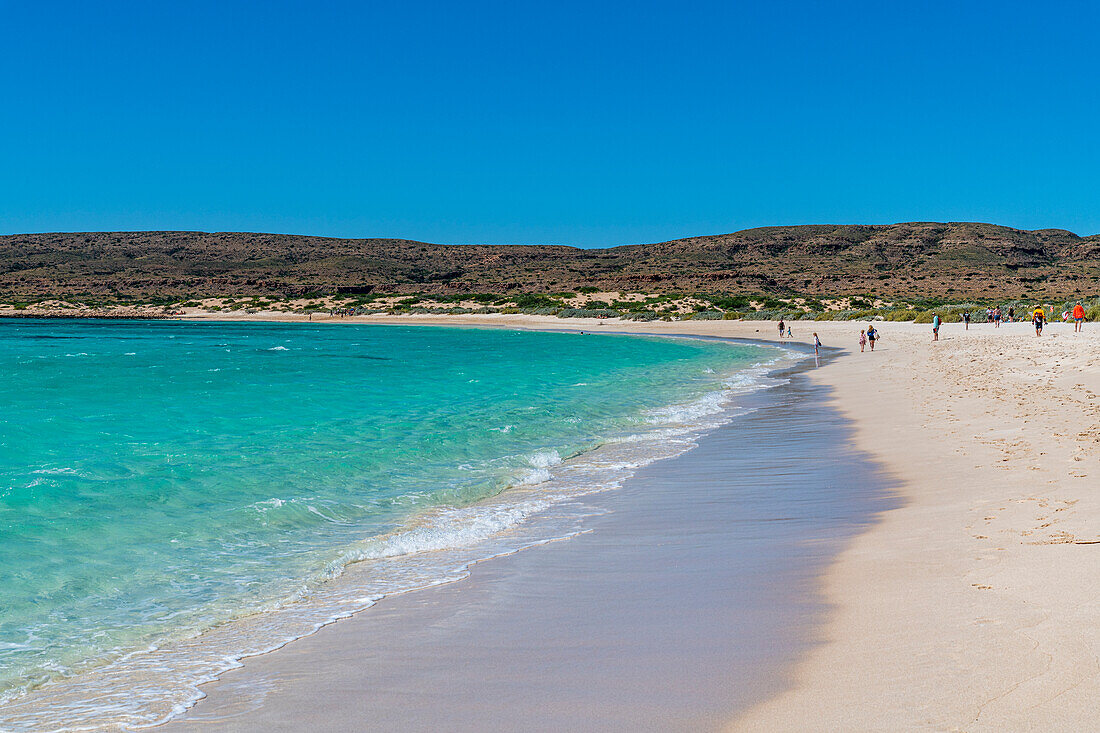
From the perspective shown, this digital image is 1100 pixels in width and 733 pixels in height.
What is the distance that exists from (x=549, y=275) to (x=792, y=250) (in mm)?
47948

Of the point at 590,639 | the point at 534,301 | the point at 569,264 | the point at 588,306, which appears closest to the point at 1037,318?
the point at 590,639

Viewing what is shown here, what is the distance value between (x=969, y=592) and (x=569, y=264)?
143 meters

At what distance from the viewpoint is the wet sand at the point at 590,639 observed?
418 cm

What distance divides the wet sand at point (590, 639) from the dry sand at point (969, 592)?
30cm

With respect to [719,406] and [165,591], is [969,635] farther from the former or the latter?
[719,406]

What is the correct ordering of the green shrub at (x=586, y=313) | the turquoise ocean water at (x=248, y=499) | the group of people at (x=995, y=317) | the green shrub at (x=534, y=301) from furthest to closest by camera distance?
the green shrub at (x=534, y=301), the green shrub at (x=586, y=313), the group of people at (x=995, y=317), the turquoise ocean water at (x=248, y=499)

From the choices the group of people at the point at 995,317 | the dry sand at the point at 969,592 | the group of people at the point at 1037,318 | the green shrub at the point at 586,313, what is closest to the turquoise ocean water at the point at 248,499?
the dry sand at the point at 969,592

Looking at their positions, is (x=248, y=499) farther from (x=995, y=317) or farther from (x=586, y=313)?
(x=586, y=313)

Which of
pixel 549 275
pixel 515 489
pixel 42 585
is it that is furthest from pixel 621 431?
pixel 549 275

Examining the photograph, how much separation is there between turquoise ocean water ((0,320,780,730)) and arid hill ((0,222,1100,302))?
8412 cm

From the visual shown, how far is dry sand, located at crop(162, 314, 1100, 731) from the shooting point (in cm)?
379

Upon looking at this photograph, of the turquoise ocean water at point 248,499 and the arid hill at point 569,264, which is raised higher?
the arid hill at point 569,264

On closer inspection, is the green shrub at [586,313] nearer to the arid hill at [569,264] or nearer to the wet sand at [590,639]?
the arid hill at [569,264]

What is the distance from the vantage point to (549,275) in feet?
443
